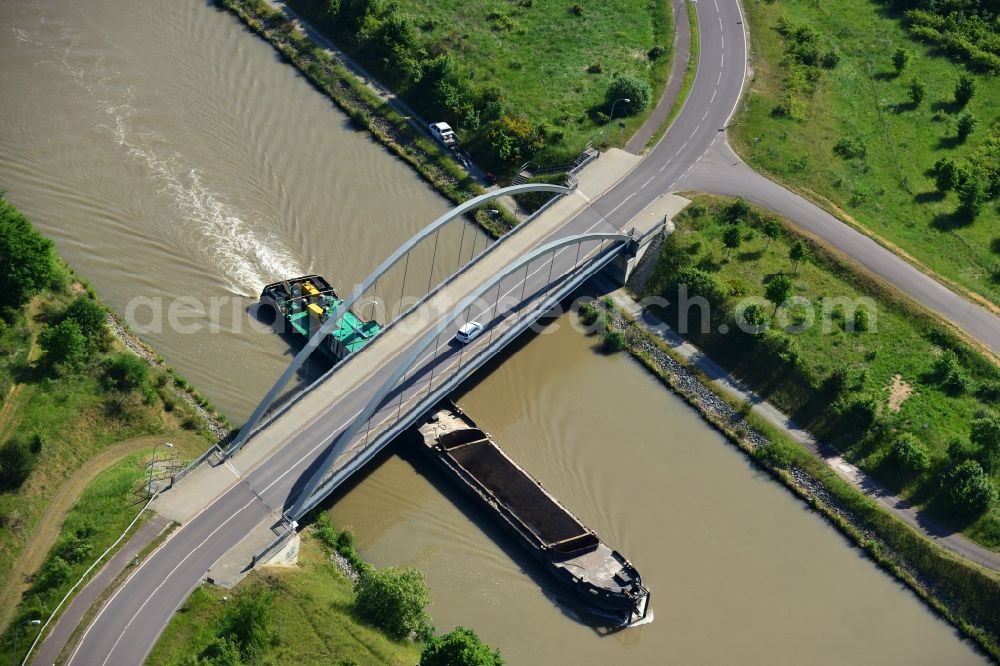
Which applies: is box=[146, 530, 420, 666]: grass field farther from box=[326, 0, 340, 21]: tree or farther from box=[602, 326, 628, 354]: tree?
box=[326, 0, 340, 21]: tree

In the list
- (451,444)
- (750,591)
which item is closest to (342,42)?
(451,444)

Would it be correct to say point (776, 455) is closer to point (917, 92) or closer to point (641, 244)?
point (641, 244)

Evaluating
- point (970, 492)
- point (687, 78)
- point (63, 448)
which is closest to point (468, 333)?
point (63, 448)

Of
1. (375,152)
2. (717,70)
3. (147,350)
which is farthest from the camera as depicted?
(717,70)

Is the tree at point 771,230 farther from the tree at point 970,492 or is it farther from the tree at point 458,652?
the tree at point 458,652

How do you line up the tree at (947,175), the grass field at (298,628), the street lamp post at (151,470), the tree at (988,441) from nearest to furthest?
the grass field at (298,628), the street lamp post at (151,470), the tree at (988,441), the tree at (947,175)

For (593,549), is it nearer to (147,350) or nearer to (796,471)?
(796,471)

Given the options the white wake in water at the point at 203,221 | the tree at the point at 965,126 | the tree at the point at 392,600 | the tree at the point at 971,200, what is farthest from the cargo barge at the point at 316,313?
the tree at the point at 965,126
